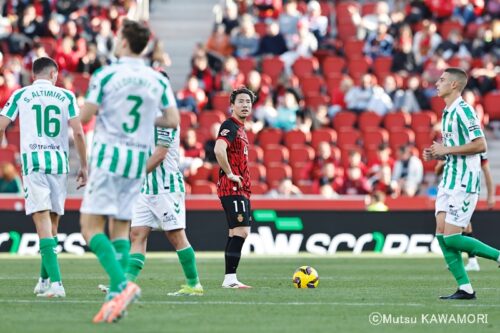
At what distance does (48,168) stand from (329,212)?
1094cm

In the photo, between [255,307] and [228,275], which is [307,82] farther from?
[255,307]

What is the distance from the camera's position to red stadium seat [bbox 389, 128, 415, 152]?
26.6 meters

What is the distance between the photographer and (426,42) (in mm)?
29453

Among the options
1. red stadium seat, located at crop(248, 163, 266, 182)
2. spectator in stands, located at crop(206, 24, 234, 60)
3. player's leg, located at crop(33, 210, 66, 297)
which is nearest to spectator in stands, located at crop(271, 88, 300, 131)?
red stadium seat, located at crop(248, 163, 266, 182)

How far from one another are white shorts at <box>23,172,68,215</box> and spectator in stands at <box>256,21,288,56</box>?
17608 mm

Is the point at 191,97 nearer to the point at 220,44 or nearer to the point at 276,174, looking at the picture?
the point at 220,44

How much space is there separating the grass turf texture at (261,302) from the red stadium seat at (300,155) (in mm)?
8163

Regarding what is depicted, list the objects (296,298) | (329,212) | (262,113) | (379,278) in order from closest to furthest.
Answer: (296,298) < (379,278) < (329,212) < (262,113)

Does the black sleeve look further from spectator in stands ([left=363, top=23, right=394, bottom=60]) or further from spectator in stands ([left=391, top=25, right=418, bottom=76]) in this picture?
spectator in stands ([left=363, top=23, right=394, bottom=60])

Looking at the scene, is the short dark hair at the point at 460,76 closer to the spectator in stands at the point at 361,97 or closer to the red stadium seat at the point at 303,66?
the spectator in stands at the point at 361,97

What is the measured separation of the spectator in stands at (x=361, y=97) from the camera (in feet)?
90.2

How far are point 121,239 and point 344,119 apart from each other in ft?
57.8

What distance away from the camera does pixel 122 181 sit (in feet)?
32.7

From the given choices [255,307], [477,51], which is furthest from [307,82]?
[255,307]
